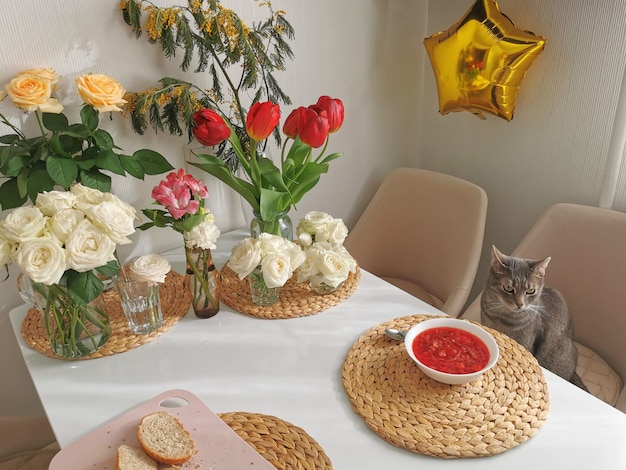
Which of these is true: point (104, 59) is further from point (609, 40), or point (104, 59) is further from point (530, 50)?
point (609, 40)

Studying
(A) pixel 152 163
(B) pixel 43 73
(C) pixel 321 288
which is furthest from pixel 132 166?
(C) pixel 321 288

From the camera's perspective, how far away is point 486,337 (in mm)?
950

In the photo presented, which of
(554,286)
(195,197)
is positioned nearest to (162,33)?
(195,197)

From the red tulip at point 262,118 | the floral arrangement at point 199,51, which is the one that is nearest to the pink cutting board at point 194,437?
the red tulip at point 262,118

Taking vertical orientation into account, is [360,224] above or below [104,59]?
below

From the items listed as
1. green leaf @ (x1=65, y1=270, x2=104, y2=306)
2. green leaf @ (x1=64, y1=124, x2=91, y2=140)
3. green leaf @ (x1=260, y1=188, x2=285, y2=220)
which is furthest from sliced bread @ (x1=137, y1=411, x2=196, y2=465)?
green leaf @ (x1=64, y1=124, x2=91, y2=140)

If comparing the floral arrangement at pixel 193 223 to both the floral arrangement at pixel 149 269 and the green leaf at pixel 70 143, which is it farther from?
the green leaf at pixel 70 143

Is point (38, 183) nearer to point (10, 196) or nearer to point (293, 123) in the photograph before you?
point (10, 196)

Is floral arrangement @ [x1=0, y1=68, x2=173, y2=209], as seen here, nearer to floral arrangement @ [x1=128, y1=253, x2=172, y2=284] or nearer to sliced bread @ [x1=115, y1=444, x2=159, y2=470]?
floral arrangement @ [x1=128, y1=253, x2=172, y2=284]

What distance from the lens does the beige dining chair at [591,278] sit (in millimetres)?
1323

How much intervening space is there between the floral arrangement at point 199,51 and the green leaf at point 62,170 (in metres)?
0.24

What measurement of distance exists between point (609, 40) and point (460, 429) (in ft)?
3.68

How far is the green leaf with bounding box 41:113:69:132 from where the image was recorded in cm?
110

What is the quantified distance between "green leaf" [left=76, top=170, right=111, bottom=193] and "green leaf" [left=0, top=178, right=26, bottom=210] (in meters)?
0.12
